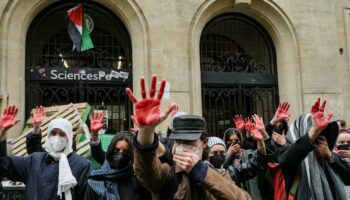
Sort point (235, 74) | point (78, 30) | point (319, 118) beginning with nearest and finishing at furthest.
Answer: point (319, 118)
point (78, 30)
point (235, 74)

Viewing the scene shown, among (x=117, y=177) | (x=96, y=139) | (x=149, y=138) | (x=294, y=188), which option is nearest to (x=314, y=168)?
(x=294, y=188)

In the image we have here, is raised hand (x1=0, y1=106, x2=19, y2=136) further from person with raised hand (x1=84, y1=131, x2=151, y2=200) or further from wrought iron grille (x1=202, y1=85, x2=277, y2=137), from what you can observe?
wrought iron grille (x1=202, y1=85, x2=277, y2=137)

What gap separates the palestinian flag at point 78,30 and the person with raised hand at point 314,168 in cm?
739

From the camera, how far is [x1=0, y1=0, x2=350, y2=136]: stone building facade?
987 cm

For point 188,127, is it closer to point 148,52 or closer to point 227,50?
point 148,52

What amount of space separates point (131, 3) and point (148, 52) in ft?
4.34

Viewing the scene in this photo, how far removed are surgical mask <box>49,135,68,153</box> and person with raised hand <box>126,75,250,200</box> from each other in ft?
5.58

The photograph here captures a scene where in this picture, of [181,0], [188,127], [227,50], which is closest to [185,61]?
[181,0]

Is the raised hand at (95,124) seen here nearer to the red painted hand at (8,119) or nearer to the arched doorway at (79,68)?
the red painted hand at (8,119)

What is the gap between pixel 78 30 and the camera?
34.0ft

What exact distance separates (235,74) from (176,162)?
9.28 m

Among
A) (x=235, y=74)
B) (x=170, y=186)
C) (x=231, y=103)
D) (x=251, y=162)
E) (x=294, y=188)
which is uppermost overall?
(x=235, y=74)

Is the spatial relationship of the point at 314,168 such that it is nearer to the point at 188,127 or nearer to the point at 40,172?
the point at 188,127

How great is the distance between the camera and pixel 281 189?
4410mm
